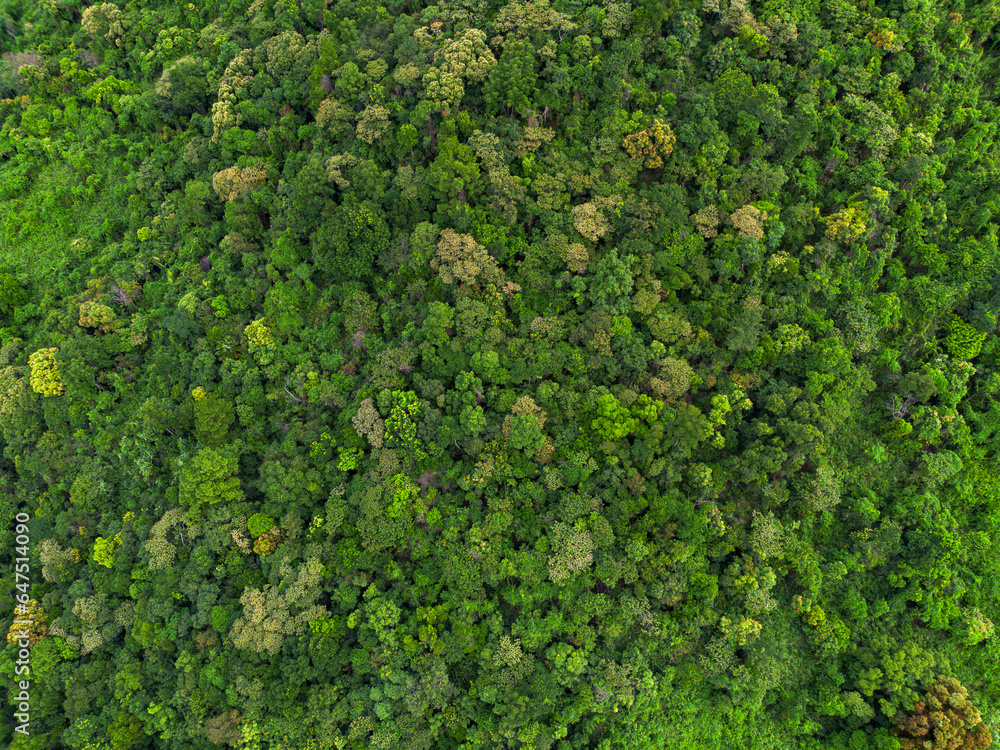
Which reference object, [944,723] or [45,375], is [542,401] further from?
[45,375]

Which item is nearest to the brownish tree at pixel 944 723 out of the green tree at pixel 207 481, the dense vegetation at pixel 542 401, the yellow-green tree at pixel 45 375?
the dense vegetation at pixel 542 401

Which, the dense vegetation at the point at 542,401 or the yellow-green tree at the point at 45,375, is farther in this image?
the yellow-green tree at the point at 45,375

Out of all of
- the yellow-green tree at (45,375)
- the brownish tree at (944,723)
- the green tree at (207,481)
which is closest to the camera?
the brownish tree at (944,723)

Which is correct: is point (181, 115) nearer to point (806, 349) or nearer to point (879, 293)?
point (806, 349)

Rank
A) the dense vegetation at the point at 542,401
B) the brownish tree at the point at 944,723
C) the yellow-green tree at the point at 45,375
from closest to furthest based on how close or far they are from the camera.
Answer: the brownish tree at the point at 944,723 < the dense vegetation at the point at 542,401 < the yellow-green tree at the point at 45,375

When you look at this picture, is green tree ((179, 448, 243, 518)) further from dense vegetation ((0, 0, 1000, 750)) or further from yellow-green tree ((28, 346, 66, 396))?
yellow-green tree ((28, 346, 66, 396))

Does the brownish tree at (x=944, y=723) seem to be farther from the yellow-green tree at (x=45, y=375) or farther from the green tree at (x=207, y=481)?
the yellow-green tree at (x=45, y=375)

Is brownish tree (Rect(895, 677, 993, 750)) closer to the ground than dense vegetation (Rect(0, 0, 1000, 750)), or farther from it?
closer to the ground

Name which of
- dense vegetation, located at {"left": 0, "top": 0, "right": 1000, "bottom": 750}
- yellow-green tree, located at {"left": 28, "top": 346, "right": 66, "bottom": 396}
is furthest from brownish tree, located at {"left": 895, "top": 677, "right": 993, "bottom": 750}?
yellow-green tree, located at {"left": 28, "top": 346, "right": 66, "bottom": 396}

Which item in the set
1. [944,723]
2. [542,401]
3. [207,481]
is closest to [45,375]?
[207,481]
